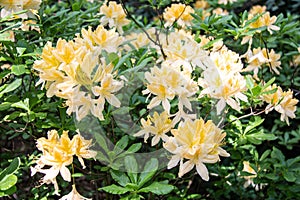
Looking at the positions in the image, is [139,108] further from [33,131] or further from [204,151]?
[204,151]

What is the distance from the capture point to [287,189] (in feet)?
6.40

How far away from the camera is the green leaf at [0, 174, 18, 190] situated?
4.28ft

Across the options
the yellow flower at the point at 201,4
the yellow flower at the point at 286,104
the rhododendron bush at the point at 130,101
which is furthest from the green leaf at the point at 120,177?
the yellow flower at the point at 201,4

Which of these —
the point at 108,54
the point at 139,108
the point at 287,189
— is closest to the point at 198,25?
the point at 139,108

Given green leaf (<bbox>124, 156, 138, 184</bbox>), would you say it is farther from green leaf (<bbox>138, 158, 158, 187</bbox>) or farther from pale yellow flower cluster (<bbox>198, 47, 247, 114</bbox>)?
pale yellow flower cluster (<bbox>198, 47, 247, 114</bbox>)

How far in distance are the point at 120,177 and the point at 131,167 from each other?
52 millimetres

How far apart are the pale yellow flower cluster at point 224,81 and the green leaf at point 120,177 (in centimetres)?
36

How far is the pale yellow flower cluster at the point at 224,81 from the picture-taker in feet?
4.50

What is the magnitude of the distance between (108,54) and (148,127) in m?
0.27

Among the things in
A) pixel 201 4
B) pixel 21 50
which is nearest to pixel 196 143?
pixel 21 50

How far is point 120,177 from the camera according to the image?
4.61 ft

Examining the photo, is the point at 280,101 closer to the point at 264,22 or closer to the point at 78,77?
the point at 264,22

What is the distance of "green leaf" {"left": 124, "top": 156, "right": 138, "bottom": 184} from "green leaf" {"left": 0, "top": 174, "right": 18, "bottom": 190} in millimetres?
347

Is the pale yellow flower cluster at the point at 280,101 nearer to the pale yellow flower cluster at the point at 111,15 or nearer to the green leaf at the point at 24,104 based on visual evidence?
the pale yellow flower cluster at the point at 111,15
